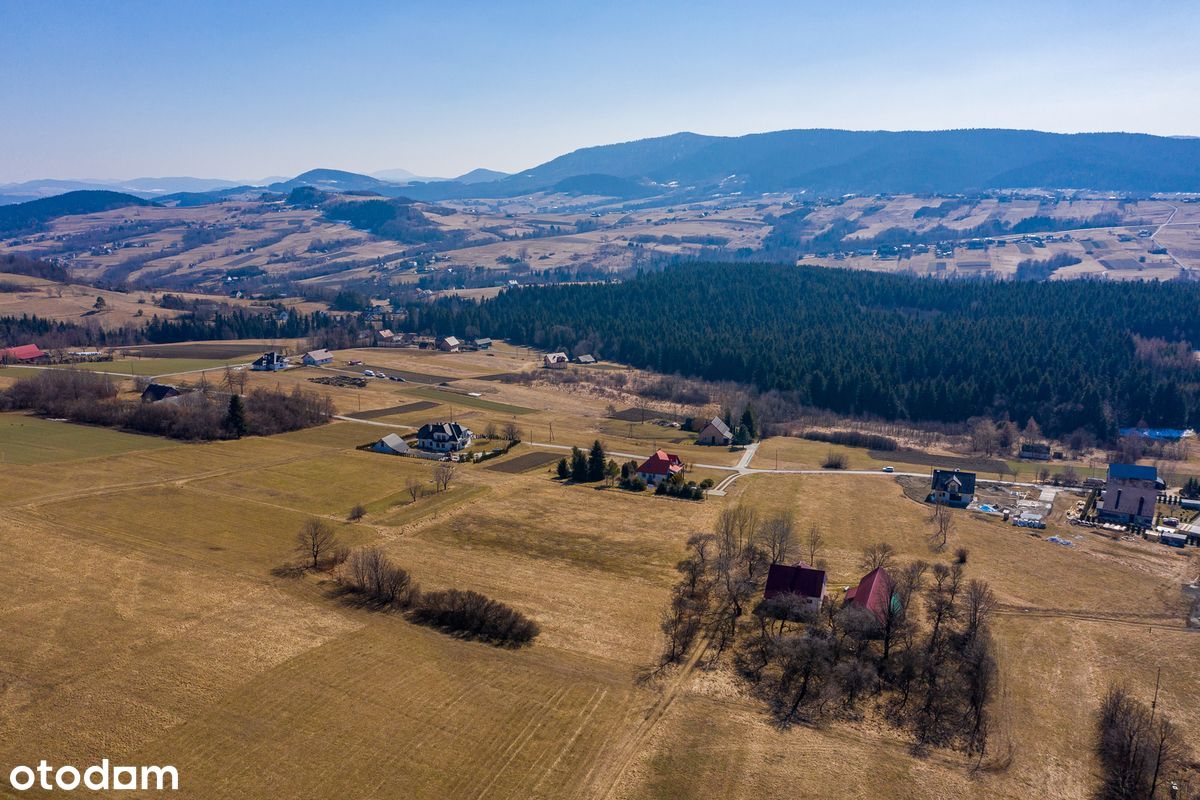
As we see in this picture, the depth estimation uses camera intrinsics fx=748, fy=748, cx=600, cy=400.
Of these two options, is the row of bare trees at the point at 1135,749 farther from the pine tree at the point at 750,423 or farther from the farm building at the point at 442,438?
the farm building at the point at 442,438

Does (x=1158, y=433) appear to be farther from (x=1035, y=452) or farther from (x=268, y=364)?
(x=268, y=364)

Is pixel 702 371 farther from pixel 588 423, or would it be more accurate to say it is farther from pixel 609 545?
pixel 609 545

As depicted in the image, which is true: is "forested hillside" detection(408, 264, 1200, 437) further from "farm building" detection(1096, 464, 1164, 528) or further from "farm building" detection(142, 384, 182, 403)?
"farm building" detection(142, 384, 182, 403)

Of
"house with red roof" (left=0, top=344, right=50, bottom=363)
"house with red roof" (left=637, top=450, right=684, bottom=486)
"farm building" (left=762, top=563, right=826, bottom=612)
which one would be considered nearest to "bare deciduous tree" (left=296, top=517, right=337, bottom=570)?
"farm building" (left=762, top=563, right=826, bottom=612)

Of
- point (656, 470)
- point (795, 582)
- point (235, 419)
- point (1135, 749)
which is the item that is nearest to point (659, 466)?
point (656, 470)

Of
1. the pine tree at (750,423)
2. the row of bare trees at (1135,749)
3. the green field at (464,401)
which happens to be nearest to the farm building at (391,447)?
the green field at (464,401)

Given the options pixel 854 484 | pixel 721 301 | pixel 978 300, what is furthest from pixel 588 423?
pixel 978 300
